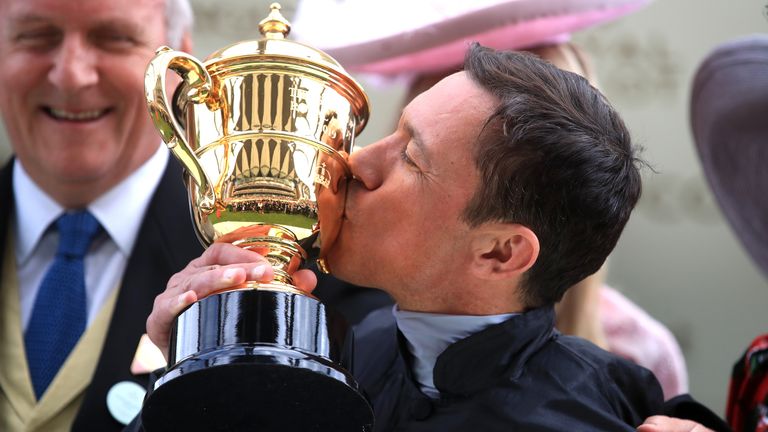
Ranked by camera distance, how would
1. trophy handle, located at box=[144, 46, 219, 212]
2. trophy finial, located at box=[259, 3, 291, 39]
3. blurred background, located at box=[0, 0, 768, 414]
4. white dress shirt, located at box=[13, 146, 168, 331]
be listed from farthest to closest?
blurred background, located at box=[0, 0, 768, 414] < white dress shirt, located at box=[13, 146, 168, 331] < trophy finial, located at box=[259, 3, 291, 39] < trophy handle, located at box=[144, 46, 219, 212]

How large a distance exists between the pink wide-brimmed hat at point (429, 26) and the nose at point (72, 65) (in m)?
0.52

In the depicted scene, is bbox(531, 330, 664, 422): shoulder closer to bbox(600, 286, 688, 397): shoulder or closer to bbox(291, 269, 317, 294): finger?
bbox(291, 269, 317, 294): finger

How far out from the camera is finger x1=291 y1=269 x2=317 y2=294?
1635mm

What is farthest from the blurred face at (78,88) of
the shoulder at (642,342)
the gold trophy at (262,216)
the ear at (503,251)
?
the shoulder at (642,342)

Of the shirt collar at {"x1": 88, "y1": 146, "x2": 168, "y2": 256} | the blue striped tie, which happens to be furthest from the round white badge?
the shirt collar at {"x1": 88, "y1": 146, "x2": 168, "y2": 256}

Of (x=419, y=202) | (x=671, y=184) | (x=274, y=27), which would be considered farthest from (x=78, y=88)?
(x=671, y=184)

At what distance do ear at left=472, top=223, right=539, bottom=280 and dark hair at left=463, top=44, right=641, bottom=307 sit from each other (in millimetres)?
14

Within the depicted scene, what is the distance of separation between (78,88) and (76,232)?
0.85 ft

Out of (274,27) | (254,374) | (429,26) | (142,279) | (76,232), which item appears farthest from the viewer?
(429,26)

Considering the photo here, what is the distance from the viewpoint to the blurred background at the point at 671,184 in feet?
14.5

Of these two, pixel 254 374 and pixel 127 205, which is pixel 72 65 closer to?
pixel 127 205

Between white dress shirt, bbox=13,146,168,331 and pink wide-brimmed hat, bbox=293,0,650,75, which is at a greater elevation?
pink wide-brimmed hat, bbox=293,0,650,75

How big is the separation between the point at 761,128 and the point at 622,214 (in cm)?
54

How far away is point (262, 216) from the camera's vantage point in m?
1.60
